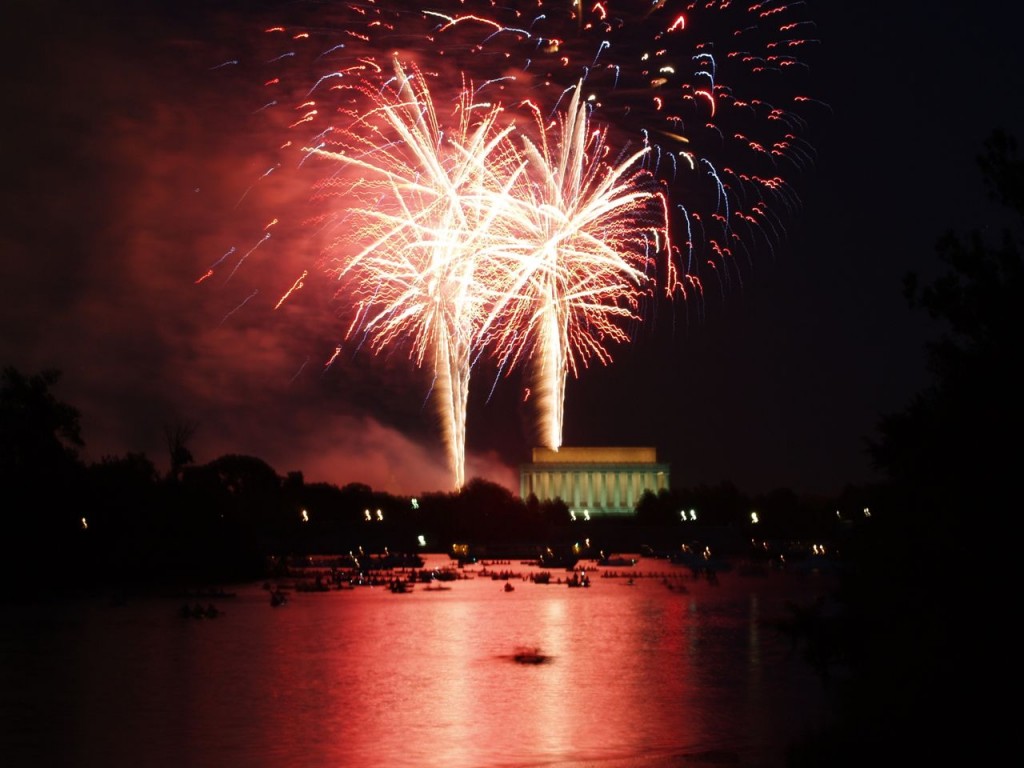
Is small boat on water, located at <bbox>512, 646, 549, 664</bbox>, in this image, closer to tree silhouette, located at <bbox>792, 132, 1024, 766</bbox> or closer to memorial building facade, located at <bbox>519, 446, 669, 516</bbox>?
tree silhouette, located at <bbox>792, 132, 1024, 766</bbox>

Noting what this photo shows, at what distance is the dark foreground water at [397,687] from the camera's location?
87.4 ft

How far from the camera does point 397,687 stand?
118 feet

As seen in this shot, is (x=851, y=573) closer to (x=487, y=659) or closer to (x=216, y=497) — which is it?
(x=487, y=659)

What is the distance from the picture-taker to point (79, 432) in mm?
79000

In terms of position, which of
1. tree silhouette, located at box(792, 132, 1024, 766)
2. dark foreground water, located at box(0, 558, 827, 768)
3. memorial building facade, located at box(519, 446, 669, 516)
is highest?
memorial building facade, located at box(519, 446, 669, 516)

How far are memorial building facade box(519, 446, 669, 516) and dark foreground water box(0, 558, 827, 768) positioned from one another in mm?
93889

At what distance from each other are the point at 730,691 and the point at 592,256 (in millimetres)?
23295

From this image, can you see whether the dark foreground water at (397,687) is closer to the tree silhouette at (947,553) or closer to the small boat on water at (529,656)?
the small boat on water at (529,656)

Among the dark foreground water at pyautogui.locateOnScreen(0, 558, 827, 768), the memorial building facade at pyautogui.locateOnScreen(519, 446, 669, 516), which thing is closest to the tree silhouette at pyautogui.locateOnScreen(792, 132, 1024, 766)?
the dark foreground water at pyautogui.locateOnScreen(0, 558, 827, 768)

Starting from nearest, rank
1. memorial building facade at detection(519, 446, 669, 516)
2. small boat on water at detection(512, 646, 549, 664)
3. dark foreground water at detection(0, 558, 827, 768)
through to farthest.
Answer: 1. dark foreground water at detection(0, 558, 827, 768)
2. small boat on water at detection(512, 646, 549, 664)
3. memorial building facade at detection(519, 446, 669, 516)

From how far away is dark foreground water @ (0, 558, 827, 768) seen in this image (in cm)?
2662

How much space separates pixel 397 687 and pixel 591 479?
123959 mm

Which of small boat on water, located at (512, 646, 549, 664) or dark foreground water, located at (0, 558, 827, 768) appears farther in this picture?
small boat on water, located at (512, 646, 549, 664)

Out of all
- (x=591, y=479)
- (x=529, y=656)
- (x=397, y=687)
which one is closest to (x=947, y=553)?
(x=397, y=687)
